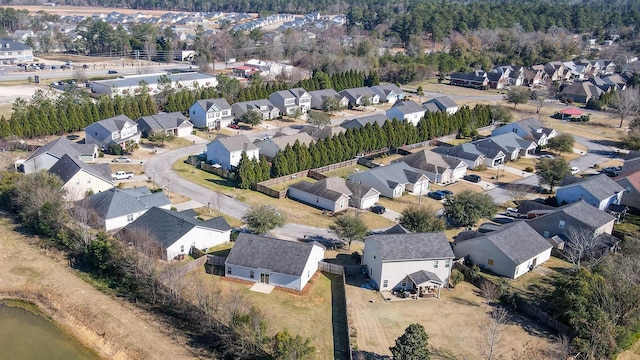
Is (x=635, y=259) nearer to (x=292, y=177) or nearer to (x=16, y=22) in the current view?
(x=292, y=177)

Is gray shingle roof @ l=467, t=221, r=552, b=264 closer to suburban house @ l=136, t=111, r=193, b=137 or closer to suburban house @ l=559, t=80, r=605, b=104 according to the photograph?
suburban house @ l=136, t=111, r=193, b=137

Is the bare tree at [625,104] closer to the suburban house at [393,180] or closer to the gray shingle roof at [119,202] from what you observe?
the suburban house at [393,180]

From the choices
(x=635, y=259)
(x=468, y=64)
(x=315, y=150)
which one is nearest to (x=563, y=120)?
(x=468, y=64)

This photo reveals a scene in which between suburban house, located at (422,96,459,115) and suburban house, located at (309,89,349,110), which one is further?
suburban house, located at (309,89,349,110)

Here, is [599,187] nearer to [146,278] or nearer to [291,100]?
[146,278]

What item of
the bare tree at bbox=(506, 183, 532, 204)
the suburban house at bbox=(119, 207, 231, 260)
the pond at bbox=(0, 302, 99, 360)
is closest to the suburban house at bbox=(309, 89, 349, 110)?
the bare tree at bbox=(506, 183, 532, 204)
